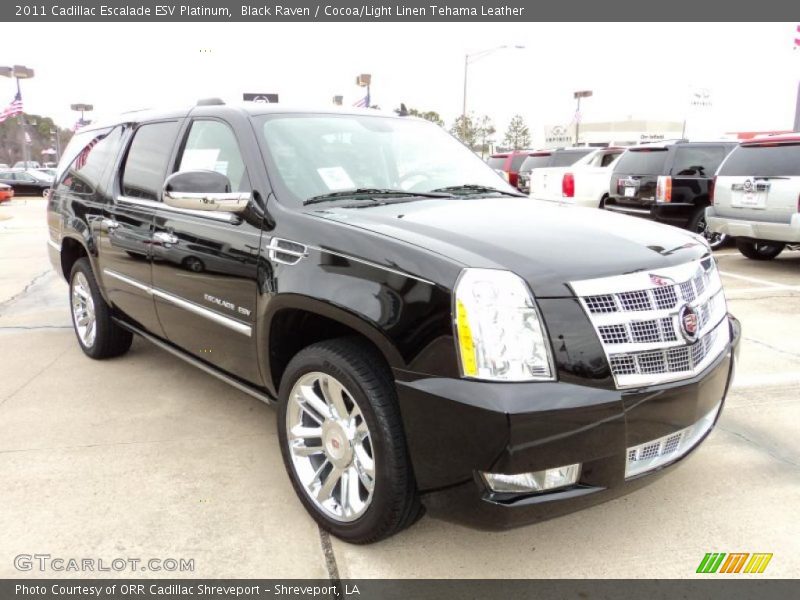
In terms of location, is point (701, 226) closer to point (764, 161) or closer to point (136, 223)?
point (764, 161)

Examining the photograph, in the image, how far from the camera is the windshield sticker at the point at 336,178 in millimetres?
3232

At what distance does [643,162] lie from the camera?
411 inches

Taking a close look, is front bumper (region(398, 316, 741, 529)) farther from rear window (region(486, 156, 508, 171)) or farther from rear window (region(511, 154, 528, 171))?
rear window (region(486, 156, 508, 171))

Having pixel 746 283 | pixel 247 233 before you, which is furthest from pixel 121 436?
pixel 746 283

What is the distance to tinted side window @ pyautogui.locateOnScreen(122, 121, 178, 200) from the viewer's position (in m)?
3.92

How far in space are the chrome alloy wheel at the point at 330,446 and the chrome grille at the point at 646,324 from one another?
92cm

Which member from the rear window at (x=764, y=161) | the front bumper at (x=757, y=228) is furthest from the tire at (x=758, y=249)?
the rear window at (x=764, y=161)

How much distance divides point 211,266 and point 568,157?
12734 millimetres

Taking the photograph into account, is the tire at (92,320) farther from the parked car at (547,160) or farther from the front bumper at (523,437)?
the parked car at (547,160)

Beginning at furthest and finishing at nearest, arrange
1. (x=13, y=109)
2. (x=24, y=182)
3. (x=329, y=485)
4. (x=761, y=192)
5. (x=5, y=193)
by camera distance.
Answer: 1. (x=13, y=109)
2. (x=24, y=182)
3. (x=5, y=193)
4. (x=761, y=192)
5. (x=329, y=485)

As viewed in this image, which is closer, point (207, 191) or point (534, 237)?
point (534, 237)

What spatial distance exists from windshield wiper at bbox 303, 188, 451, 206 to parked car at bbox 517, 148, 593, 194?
11.4 meters

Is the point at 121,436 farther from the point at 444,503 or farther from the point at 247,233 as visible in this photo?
the point at 444,503

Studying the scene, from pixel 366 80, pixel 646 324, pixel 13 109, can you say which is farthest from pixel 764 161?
pixel 13 109
